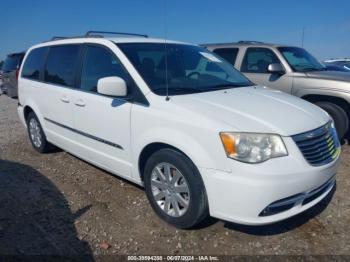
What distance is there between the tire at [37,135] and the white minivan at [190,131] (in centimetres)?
91

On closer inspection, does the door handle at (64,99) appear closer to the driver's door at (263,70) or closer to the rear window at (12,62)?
the driver's door at (263,70)

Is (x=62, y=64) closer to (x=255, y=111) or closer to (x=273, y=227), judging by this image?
(x=255, y=111)

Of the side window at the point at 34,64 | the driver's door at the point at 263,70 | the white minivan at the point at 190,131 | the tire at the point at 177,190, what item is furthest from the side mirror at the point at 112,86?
the driver's door at the point at 263,70

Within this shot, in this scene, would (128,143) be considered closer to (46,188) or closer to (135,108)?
(135,108)

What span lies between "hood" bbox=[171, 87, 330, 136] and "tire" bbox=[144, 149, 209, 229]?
19.1 inches

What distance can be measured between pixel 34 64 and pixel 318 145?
4.52 meters

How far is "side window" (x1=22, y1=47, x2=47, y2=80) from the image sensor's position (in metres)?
5.20

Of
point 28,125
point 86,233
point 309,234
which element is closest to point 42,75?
point 28,125

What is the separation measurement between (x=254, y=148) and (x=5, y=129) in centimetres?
684

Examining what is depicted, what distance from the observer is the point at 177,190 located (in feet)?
10.2

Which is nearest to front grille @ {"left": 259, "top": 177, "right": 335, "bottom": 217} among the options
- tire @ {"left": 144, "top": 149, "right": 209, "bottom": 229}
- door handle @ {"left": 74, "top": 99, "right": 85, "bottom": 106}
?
tire @ {"left": 144, "top": 149, "right": 209, "bottom": 229}

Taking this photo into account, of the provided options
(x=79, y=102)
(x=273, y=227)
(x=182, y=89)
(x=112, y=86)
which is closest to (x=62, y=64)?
(x=79, y=102)

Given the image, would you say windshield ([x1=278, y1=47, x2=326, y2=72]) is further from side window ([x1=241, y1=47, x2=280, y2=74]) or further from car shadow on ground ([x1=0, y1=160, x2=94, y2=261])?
car shadow on ground ([x1=0, y1=160, x2=94, y2=261])

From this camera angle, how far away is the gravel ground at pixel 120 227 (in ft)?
9.73
